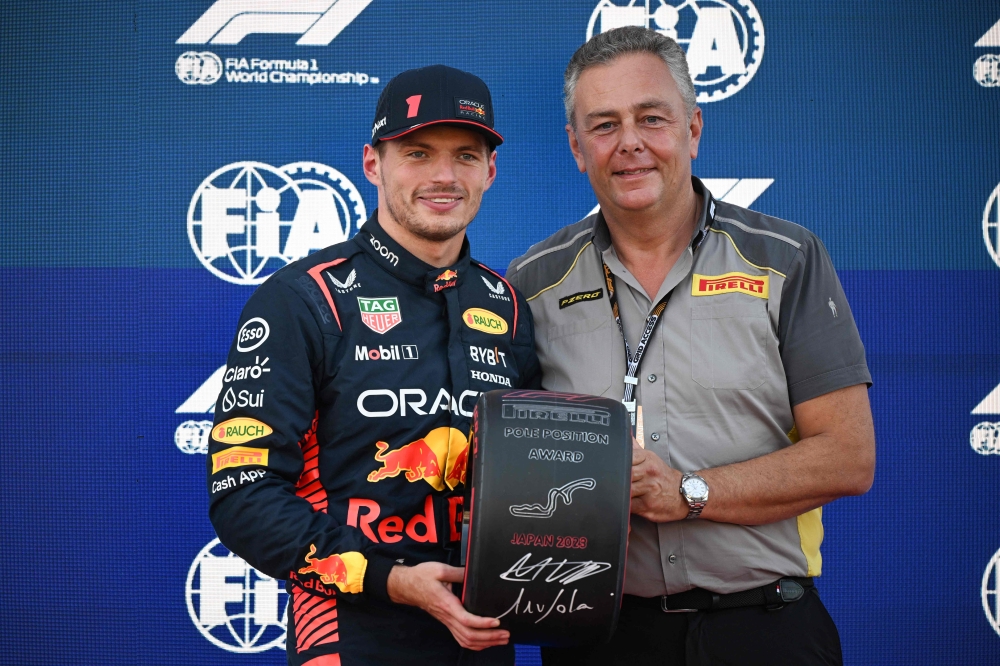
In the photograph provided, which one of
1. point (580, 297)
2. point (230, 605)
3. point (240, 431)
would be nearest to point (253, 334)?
point (240, 431)

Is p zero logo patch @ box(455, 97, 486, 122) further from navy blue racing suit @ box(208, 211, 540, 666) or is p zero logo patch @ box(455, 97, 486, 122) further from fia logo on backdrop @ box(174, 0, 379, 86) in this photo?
fia logo on backdrop @ box(174, 0, 379, 86)

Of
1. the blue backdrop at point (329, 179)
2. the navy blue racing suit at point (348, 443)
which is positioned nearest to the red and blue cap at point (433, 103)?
the navy blue racing suit at point (348, 443)

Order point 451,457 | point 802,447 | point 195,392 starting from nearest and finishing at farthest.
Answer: point 451,457
point 802,447
point 195,392

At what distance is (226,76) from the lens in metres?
2.52

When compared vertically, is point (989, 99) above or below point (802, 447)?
above

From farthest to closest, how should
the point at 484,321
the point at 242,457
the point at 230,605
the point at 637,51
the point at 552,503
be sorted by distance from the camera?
the point at 230,605 → the point at 637,51 → the point at 484,321 → the point at 242,457 → the point at 552,503

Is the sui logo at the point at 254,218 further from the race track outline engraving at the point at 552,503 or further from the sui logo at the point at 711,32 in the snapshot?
the race track outline engraving at the point at 552,503

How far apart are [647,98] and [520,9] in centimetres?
120

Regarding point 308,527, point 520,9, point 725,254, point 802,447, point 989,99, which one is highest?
point 520,9

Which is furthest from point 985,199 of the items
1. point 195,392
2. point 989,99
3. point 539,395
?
point 195,392

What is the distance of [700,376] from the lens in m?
1.48

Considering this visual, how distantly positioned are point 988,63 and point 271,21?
2294mm

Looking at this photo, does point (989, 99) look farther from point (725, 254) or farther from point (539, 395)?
point (539, 395)

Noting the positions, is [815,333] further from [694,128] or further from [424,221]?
[424,221]
